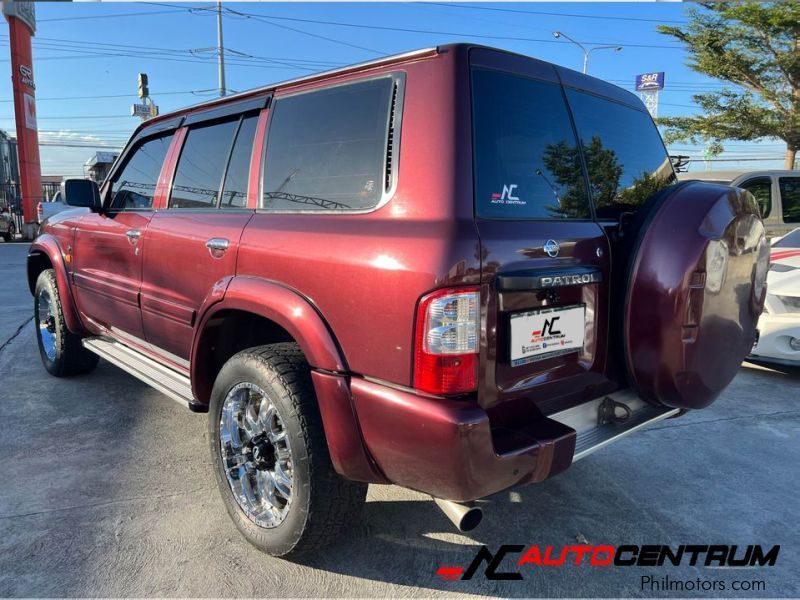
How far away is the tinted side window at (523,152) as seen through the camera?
1.96 m

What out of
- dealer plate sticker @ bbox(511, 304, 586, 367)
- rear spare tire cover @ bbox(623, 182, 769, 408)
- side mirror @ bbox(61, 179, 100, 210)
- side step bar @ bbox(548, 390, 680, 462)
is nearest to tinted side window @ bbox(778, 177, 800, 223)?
rear spare tire cover @ bbox(623, 182, 769, 408)

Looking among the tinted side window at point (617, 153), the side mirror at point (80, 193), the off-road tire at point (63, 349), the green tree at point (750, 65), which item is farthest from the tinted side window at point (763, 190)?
the green tree at point (750, 65)

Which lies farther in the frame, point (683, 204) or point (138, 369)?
point (138, 369)

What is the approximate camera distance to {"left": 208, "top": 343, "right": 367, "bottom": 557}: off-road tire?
6.88 feet

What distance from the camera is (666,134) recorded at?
21094 millimetres

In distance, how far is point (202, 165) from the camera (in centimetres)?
304

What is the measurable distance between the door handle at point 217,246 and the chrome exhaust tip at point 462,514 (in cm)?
141

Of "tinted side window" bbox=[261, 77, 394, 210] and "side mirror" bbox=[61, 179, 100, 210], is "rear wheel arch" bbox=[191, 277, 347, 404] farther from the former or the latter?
"side mirror" bbox=[61, 179, 100, 210]

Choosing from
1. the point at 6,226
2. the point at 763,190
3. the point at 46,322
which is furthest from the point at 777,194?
the point at 6,226

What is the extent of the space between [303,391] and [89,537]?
1.22 metres

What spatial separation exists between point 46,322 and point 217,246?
2.91m

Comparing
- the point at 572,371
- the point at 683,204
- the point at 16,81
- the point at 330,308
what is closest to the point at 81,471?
the point at 330,308

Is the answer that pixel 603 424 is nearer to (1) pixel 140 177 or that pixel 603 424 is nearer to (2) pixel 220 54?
(1) pixel 140 177

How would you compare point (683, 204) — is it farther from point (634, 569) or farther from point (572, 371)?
point (634, 569)
